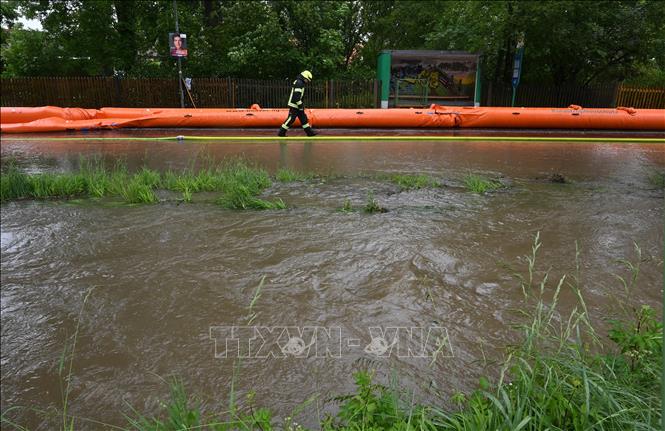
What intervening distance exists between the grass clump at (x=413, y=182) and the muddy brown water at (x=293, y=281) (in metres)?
0.19

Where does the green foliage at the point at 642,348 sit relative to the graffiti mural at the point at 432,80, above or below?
below

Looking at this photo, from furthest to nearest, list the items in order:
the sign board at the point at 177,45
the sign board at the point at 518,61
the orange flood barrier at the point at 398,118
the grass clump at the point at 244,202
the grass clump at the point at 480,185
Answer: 1. the sign board at the point at 518,61
2. the sign board at the point at 177,45
3. the orange flood barrier at the point at 398,118
4. the grass clump at the point at 480,185
5. the grass clump at the point at 244,202

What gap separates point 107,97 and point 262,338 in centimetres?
1862

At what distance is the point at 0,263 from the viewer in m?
4.80

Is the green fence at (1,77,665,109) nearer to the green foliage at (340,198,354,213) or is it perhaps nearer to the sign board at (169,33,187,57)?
the sign board at (169,33,187,57)

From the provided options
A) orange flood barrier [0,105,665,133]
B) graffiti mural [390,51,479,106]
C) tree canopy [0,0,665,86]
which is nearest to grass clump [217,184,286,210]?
orange flood barrier [0,105,665,133]

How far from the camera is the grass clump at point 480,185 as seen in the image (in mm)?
7109

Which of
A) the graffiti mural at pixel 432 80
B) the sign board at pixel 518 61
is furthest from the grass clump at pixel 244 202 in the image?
the graffiti mural at pixel 432 80

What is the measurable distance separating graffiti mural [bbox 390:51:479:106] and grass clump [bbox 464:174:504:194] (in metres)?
13.0

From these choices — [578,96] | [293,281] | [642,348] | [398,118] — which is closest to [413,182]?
[293,281]

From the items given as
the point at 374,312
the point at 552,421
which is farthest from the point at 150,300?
the point at 552,421

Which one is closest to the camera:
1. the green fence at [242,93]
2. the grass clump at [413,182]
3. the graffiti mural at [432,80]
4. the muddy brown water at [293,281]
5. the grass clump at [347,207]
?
the muddy brown water at [293,281]

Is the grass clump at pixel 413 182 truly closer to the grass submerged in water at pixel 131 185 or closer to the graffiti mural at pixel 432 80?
the grass submerged in water at pixel 131 185

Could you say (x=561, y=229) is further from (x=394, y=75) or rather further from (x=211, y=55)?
(x=211, y=55)
